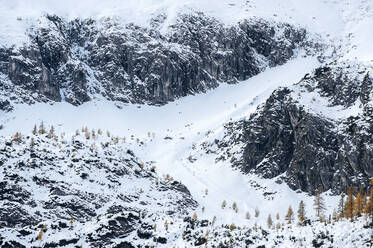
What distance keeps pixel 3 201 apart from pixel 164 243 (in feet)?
182

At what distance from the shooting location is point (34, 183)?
196m

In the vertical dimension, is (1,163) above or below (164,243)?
above

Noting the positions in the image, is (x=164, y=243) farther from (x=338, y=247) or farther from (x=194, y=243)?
(x=338, y=247)

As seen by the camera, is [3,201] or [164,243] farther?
[3,201]

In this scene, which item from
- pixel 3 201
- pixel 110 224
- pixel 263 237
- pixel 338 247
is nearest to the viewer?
pixel 338 247

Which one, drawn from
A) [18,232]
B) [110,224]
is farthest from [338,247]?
[18,232]

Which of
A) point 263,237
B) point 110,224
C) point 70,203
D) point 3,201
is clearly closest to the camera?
point 263,237

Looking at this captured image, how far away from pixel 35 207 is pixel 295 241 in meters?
86.0

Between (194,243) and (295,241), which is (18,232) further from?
(295,241)

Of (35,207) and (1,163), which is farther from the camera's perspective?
(1,163)

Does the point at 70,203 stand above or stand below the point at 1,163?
below

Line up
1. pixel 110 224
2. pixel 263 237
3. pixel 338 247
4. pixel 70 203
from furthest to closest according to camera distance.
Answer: pixel 70 203, pixel 110 224, pixel 263 237, pixel 338 247

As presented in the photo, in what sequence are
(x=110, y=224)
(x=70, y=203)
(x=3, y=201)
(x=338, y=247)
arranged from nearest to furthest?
(x=338, y=247) < (x=110, y=224) < (x=3, y=201) < (x=70, y=203)

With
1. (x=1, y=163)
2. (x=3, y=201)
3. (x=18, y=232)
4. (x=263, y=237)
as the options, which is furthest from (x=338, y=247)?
(x=1, y=163)
